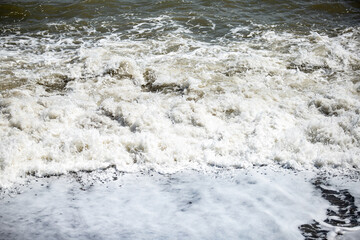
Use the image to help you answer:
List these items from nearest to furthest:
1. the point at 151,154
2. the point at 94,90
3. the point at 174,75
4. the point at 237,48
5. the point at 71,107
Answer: the point at 151,154, the point at 71,107, the point at 94,90, the point at 174,75, the point at 237,48

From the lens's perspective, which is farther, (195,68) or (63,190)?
(195,68)

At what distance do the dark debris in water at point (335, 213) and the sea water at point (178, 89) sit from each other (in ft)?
0.82

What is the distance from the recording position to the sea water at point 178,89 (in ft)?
13.6

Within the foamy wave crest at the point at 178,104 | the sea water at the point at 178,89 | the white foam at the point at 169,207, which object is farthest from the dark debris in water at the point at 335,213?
the foamy wave crest at the point at 178,104

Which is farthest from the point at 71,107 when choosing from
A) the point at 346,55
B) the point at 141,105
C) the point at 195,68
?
the point at 346,55

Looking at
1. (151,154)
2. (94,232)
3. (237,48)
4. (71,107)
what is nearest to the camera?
(94,232)

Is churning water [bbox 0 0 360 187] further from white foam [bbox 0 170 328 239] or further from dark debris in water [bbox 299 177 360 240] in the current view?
dark debris in water [bbox 299 177 360 240]

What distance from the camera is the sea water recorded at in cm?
415

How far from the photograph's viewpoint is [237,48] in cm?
768

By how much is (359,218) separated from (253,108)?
248 centimetres

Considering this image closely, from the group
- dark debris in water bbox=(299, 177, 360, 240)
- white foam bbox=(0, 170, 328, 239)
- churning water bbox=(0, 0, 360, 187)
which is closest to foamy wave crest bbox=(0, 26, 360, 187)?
churning water bbox=(0, 0, 360, 187)

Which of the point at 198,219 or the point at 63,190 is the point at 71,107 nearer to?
the point at 63,190

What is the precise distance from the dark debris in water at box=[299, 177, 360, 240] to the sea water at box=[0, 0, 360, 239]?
0.25 metres

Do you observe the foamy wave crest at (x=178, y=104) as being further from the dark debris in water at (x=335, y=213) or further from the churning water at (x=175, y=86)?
the dark debris in water at (x=335, y=213)
